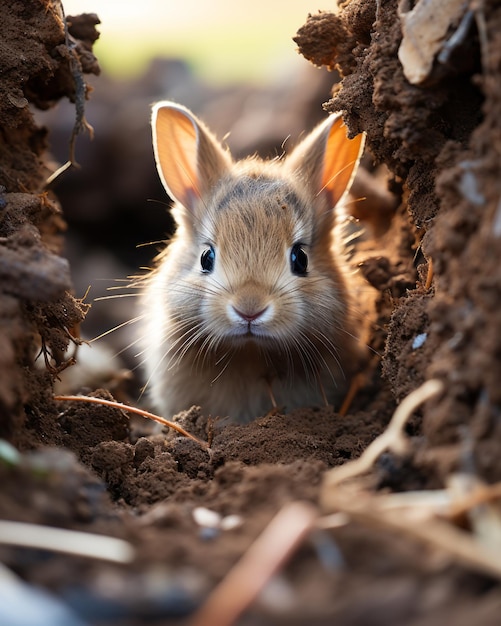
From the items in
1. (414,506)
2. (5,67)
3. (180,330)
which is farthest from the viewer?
(180,330)

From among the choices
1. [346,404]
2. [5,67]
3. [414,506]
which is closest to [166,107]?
[5,67]

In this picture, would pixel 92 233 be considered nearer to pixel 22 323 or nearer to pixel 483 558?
pixel 22 323

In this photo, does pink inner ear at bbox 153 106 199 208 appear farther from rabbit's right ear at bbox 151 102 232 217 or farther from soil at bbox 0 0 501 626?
soil at bbox 0 0 501 626

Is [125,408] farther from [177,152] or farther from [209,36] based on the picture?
[209,36]

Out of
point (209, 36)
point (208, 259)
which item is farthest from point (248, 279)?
point (209, 36)

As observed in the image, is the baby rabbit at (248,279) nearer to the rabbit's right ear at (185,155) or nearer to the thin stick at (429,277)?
the rabbit's right ear at (185,155)

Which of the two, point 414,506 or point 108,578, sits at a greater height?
point 414,506

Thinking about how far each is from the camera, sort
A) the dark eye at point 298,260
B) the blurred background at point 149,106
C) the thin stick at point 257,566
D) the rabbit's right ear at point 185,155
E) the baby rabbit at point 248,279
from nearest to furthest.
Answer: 1. the thin stick at point 257,566
2. the baby rabbit at point 248,279
3. the dark eye at point 298,260
4. the rabbit's right ear at point 185,155
5. the blurred background at point 149,106

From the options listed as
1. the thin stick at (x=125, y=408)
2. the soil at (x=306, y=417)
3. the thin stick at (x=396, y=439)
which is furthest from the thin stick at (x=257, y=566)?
the thin stick at (x=125, y=408)
